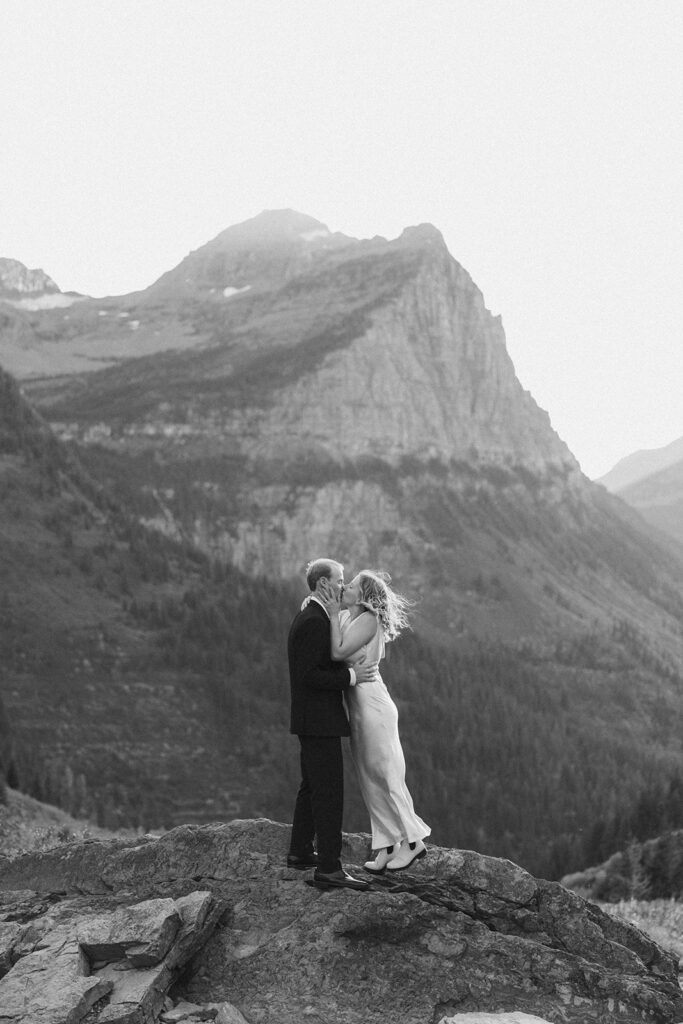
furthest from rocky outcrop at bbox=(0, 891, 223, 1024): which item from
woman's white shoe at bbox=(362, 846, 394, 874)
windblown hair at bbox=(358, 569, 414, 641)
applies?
windblown hair at bbox=(358, 569, 414, 641)

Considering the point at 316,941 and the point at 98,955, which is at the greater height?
the point at 98,955

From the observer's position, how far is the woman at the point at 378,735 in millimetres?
12836

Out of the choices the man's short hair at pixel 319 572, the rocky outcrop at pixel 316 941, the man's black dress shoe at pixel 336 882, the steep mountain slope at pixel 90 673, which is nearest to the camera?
the rocky outcrop at pixel 316 941

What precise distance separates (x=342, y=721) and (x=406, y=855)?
1.98m

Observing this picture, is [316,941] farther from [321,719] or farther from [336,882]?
[321,719]

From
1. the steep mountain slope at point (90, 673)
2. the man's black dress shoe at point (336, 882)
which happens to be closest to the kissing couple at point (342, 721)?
the man's black dress shoe at point (336, 882)

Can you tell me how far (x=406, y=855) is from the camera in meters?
12.9

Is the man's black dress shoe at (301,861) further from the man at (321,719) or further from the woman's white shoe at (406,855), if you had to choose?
the woman's white shoe at (406,855)

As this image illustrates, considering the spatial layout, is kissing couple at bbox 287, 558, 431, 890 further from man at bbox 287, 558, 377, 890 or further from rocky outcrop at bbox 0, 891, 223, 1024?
rocky outcrop at bbox 0, 891, 223, 1024

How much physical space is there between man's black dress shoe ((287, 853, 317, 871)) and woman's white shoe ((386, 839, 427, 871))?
0.99m

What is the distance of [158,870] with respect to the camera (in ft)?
42.9

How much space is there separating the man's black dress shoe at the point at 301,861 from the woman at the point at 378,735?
28.5 inches

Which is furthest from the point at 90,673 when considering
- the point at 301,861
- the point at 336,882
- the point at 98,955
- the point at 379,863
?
the point at 98,955

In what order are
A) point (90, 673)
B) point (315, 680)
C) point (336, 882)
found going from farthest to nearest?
point (90, 673) < point (315, 680) < point (336, 882)
